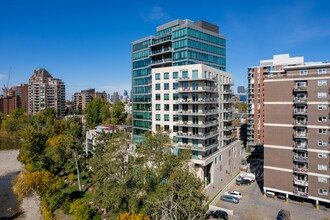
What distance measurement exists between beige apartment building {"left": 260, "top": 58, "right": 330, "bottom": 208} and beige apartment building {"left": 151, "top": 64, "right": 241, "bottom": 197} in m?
10.3

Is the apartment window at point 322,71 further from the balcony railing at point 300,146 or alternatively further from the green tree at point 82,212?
the green tree at point 82,212

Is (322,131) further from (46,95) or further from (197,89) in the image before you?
(46,95)

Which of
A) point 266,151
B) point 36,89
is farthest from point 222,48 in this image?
point 36,89

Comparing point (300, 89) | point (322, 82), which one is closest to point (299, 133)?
point (300, 89)

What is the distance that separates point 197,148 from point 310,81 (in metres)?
23.1

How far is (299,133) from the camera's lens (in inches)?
1585

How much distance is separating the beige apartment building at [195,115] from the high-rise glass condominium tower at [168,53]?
155 inches

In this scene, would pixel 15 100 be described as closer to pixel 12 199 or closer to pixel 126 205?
pixel 12 199

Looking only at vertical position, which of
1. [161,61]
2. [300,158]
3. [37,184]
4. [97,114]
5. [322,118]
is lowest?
[37,184]

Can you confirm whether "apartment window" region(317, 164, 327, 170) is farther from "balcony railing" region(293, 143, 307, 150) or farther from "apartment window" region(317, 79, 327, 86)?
"apartment window" region(317, 79, 327, 86)

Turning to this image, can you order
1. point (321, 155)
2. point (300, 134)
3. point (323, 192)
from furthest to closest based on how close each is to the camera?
point (300, 134) < point (323, 192) < point (321, 155)

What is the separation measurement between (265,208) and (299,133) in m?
14.6

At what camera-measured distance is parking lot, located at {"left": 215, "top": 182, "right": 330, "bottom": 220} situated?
120 feet

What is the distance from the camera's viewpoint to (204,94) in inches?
1747
